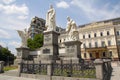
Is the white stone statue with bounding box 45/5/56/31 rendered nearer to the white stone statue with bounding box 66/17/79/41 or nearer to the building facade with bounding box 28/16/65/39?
the white stone statue with bounding box 66/17/79/41

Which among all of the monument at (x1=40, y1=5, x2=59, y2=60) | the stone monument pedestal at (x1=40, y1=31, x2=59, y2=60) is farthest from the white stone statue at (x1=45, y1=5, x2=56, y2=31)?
the stone monument pedestal at (x1=40, y1=31, x2=59, y2=60)

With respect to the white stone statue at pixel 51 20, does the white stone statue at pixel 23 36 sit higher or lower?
lower

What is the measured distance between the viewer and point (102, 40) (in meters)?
43.8

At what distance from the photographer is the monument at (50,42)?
16094 millimetres

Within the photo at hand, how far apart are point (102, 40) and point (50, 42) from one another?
103 feet

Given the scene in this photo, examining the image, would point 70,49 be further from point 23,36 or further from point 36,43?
point 36,43

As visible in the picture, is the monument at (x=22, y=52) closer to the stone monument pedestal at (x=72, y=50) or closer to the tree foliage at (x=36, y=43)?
the stone monument pedestal at (x=72, y=50)

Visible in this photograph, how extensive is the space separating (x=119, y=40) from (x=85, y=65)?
36352 mm

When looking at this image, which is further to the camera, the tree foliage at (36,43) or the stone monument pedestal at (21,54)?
the tree foliage at (36,43)

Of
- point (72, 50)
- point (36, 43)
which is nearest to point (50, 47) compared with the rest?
point (72, 50)

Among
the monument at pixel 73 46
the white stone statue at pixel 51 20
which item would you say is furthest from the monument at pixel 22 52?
the monument at pixel 73 46

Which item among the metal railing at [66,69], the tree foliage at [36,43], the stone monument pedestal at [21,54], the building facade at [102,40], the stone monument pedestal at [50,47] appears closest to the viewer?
the metal railing at [66,69]

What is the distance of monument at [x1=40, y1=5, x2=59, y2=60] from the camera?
16094 millimetres

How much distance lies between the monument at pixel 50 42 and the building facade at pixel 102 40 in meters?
24.4
